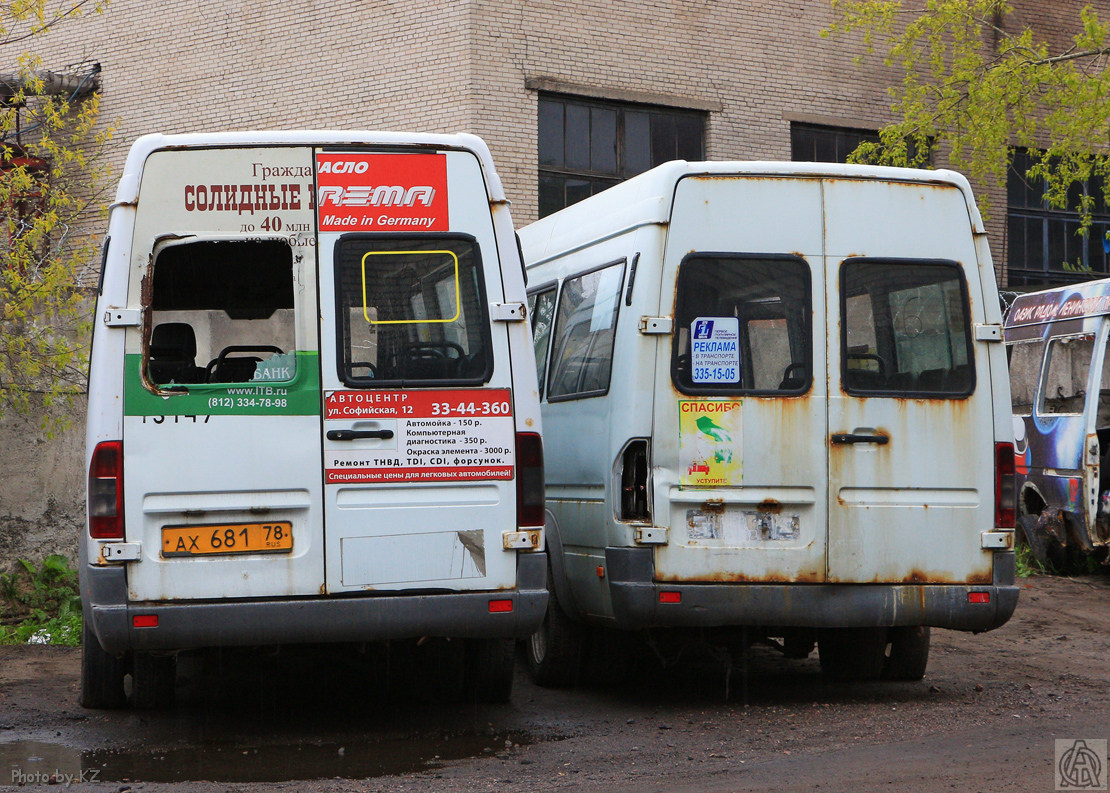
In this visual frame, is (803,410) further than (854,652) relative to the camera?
No

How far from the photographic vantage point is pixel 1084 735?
5.92 metres

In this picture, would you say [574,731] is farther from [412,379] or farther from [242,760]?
[412,379]

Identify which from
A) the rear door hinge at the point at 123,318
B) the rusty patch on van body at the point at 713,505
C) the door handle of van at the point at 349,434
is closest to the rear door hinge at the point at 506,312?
the door handle of van at the point at 349,434

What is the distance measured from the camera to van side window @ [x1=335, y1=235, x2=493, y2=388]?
5.90 metres

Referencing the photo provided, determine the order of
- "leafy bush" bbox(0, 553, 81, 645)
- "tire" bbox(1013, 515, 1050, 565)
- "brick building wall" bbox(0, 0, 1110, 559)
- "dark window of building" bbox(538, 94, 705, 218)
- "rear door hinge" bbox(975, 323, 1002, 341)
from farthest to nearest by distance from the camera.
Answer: "dark window of building" bbox(538, 94, 705, 218), "brick building wall" bbox(0, 0, 1110, 559), "tire" bbox(1013, 515, 1050, 565), "leafy bush" bbox(0, 553, 81, 645), "rear door hinge" bbox(975, 323, 1002, 341)

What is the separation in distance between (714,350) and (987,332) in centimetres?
137

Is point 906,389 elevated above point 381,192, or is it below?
below

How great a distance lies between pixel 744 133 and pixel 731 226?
1218 centimetres

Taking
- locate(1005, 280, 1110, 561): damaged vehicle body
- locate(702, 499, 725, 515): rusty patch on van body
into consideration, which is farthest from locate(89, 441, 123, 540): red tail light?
locate(1005, 280, 1110, 561): damaged vehicle body

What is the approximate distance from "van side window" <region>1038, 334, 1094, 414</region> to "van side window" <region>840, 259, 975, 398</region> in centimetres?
584

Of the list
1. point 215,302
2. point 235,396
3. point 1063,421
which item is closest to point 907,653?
point 235,396

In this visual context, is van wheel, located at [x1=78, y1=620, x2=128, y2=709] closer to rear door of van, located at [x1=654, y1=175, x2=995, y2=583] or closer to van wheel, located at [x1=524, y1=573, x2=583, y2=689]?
van wheel, located at [x1=524, y1=573, x2=583, y2=689]

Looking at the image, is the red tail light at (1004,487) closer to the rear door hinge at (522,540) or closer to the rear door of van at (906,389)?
the rear door of van at (906,389)

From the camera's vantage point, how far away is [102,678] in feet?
22.1
